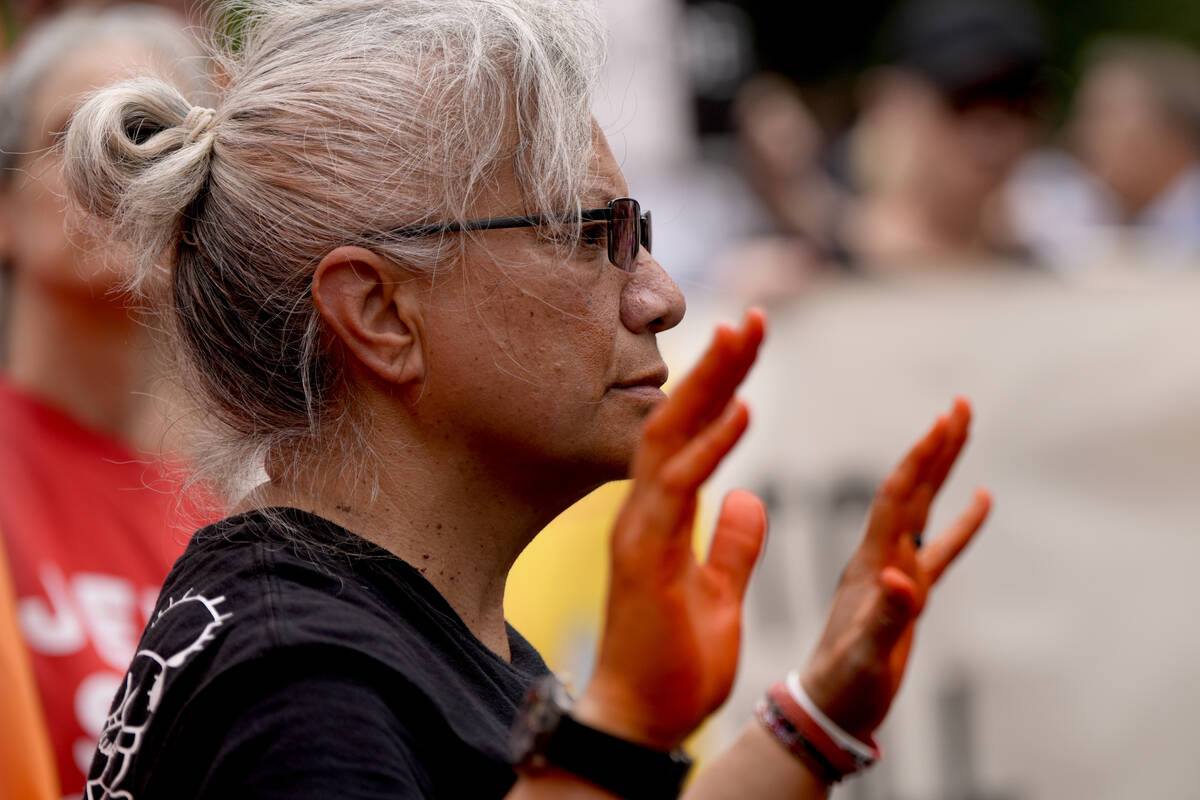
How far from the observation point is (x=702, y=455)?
4.43 feet

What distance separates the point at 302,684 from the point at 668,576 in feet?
1.26

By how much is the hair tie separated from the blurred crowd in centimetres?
22

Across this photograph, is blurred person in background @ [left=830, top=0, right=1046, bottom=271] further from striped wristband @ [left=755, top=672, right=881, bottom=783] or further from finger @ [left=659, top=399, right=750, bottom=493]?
finger @ [left=659, top=399, right=750, bottom=493]

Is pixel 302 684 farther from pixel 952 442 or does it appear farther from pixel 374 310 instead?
pixel 952 442

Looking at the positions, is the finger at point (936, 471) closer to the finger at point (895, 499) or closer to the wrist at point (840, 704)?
the finger at point (895, 499)

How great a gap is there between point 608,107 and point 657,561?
0.89m

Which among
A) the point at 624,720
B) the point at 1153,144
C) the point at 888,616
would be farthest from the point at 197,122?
the point at 1153,144

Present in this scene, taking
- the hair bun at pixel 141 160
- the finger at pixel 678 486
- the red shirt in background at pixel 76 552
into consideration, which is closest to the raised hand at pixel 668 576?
the finger at pixel 678 486

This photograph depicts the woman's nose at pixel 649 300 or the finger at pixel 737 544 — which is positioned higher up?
the woman's nose at pixel 649 300

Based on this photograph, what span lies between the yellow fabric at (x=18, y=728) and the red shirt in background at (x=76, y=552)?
4.9 inches

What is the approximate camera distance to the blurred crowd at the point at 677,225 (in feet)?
8.20

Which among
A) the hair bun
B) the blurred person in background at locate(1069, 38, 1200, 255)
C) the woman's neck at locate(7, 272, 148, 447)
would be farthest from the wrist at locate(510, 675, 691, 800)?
the blurred person in background at locate(1069, 38, 1200, 255)

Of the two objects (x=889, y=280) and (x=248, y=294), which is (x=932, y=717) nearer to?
(x=889, y=280)

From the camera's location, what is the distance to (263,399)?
5.92 feet
